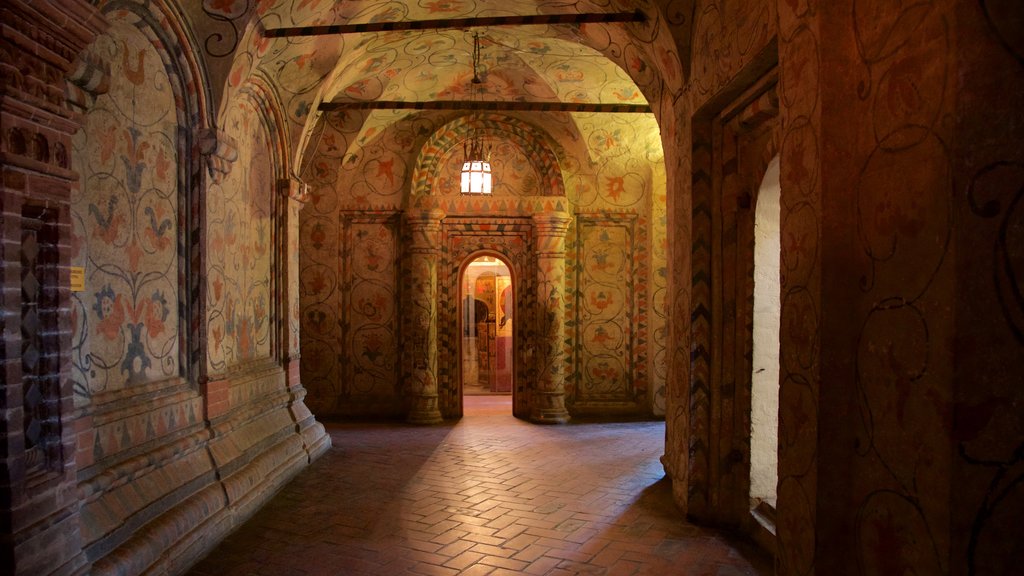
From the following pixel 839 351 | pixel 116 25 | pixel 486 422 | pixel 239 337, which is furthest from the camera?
pixel 486 422

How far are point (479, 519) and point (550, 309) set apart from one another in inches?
197

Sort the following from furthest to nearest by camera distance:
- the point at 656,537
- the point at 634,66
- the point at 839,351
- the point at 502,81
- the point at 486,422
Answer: the point at 486,422
the point at 502,81
the point at 634,66
the point at 656,537
the point at 839,351

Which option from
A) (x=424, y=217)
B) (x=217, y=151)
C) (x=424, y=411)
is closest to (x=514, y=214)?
(x=424, y=217)

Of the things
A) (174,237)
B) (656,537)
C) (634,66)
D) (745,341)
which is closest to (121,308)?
(174,237)

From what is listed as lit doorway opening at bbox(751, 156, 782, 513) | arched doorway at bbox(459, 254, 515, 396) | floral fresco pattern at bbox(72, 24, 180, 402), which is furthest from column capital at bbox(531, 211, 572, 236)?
arched doorway at bbox(459, 254, 515, 396)

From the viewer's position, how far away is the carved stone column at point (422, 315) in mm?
9586

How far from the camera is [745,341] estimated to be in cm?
459

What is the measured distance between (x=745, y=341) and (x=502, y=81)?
5.48 m

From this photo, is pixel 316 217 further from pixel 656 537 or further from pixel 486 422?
pixel 656 537

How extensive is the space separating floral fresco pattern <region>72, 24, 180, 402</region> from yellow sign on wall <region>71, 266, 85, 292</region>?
147 mm

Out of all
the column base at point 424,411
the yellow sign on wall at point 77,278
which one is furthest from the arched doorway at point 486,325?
the yellow sign on wall at point 77,278

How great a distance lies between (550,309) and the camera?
32.0ft

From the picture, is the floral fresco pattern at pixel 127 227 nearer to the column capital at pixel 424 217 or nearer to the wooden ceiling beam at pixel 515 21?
the wooden ceiling beam at pixel 515 21

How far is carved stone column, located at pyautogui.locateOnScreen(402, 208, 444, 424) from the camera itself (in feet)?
31.4
